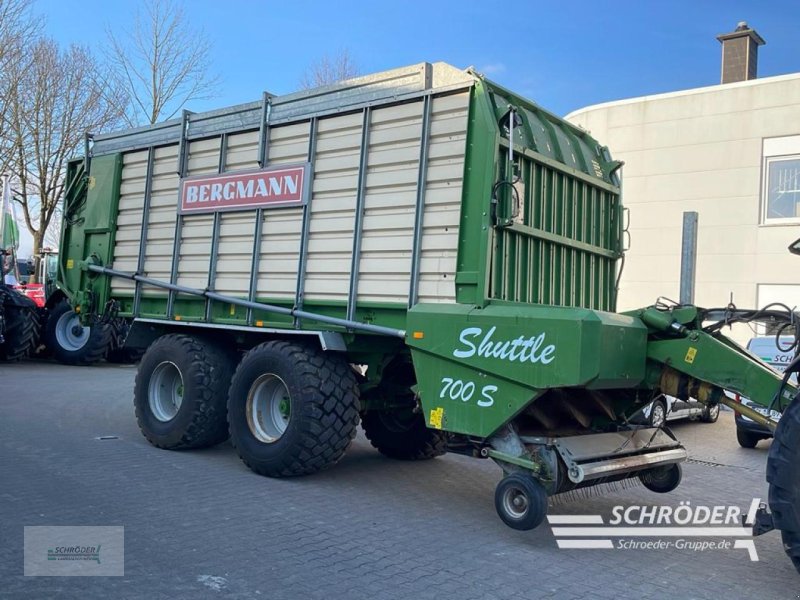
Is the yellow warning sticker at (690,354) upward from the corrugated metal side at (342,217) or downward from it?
downward

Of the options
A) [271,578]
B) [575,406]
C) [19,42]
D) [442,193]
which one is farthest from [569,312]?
[19,42]

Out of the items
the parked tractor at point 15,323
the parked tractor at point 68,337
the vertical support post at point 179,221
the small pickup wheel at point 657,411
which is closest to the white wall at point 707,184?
the small pickup wheel at point 657,411

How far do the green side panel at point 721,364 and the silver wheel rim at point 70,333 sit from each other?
1393cm

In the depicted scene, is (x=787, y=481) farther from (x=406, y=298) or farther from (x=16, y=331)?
(x=16, y=331)

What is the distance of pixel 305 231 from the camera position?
6.99 metres

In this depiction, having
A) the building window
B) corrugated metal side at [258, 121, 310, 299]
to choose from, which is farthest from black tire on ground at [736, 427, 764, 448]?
the building window

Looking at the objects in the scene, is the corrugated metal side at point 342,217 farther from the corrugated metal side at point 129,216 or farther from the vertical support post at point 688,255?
the vertical support post at point 688,255

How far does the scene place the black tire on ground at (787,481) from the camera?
415 centimetres

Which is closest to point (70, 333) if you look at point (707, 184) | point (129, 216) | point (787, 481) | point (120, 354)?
point (120, 354)

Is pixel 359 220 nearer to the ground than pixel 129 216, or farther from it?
nearer to the ground

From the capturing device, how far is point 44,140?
2650 cm

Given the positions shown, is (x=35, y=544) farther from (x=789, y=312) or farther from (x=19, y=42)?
(x=19, y=42)

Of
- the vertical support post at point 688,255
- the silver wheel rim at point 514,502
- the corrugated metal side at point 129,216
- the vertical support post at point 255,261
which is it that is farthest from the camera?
the vertical support post at point 688,255

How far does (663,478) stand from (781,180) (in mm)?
13038
